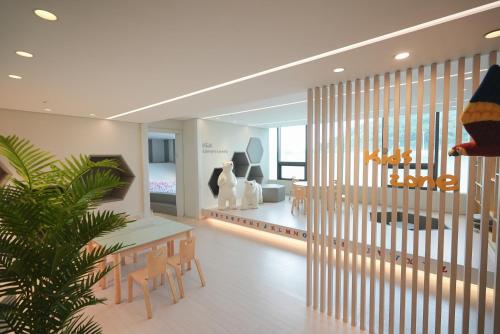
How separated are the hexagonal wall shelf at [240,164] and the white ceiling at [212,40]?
4.80 metres

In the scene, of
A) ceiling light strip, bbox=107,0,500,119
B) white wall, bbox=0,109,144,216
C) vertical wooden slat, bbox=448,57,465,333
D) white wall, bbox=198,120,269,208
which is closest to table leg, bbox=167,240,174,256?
white wall, bbox=0,109,144,216

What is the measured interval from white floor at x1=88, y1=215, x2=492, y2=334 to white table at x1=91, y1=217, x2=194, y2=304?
430mm

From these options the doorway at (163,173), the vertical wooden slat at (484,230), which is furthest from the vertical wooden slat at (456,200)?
the doorway at (163,173)

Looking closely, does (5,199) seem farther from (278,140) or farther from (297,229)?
(278,140)

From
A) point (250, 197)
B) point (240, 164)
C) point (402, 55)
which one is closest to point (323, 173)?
point (402, 55)

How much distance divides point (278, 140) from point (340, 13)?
7.77 m

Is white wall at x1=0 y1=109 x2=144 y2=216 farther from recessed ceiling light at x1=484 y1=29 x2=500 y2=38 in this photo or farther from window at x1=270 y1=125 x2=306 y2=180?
recessed ceiling light at x1=484 y1=29 x2=500 y2=38

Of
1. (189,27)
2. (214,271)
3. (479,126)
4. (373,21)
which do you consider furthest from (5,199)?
(214,271)

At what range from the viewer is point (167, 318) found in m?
2.56

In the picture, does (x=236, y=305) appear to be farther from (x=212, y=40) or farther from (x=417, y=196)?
(x=212, y=40)

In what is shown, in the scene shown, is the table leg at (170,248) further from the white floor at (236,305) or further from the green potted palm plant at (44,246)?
the green potted palm plant at (44,246)

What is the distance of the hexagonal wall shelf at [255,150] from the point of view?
7934 mm

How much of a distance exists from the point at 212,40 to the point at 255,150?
6554mm

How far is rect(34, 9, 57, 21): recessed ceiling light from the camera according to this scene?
51.6 inches
